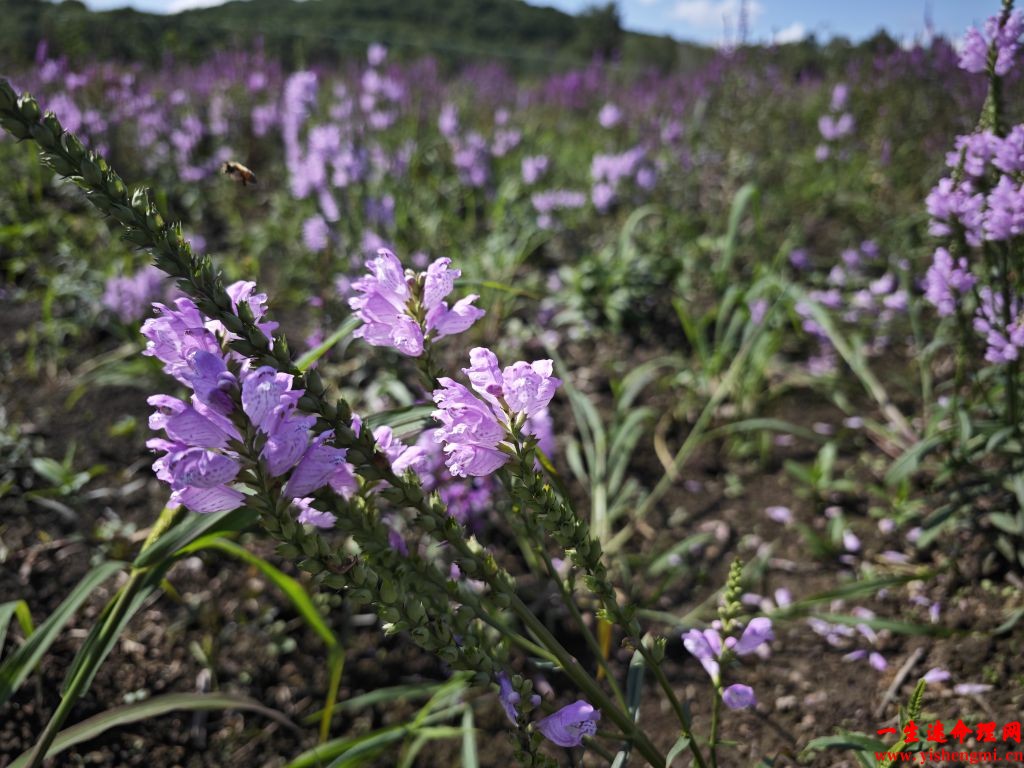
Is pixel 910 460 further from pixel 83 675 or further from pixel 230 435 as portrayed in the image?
pixel 83 675

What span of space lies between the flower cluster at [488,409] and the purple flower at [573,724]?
1.28ft

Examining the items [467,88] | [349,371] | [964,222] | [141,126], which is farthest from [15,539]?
[467,88]

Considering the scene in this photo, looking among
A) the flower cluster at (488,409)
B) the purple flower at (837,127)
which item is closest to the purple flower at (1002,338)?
the flower cluster at (488,409)

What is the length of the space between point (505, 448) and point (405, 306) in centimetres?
29

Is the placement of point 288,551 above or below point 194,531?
above

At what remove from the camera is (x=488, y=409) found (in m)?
0.96

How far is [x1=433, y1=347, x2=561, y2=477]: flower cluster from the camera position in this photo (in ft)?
3.08

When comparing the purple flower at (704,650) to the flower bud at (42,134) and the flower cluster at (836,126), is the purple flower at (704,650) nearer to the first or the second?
the flower bud at (42,134)

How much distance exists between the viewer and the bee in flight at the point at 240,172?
2.08m

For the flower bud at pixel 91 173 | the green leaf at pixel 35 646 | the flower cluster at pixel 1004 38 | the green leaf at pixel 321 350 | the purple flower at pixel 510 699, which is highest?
the flower cluster at pixel 1004 38

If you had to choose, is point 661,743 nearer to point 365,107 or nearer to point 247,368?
point 247,368

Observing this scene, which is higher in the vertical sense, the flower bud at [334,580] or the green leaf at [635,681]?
the flower bud at [334,580]

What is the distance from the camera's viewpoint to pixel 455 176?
6.12m

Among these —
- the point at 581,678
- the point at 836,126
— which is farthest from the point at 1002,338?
the point at 836,126
